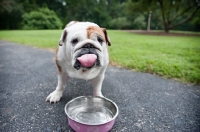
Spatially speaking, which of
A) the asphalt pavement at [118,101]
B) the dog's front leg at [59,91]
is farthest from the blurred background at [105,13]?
the dog's front leg at [59,91]

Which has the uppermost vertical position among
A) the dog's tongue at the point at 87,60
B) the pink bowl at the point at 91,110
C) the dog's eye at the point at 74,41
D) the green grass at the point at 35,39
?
the dog's eye at the point at 74,41

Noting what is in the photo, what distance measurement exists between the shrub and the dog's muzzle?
2510cm

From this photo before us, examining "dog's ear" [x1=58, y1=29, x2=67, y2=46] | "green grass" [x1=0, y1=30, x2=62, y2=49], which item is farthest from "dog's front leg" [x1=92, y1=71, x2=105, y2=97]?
"green grass" [x1=0, y1=30, x2=62, y2=49]

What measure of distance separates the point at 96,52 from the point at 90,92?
3.53 ft

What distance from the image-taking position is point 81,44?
1586mm

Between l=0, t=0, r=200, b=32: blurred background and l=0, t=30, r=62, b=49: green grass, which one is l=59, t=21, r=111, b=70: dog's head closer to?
l=0, t=30, r=62, b=49: green grass

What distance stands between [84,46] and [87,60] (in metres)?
0.18

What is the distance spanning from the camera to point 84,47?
1.60 m

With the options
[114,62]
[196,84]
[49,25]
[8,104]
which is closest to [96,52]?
[8,104]

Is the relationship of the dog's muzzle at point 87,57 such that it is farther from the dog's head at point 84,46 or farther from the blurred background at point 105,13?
the blurred background at point 105,13

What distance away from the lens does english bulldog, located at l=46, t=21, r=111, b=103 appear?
1.54 m

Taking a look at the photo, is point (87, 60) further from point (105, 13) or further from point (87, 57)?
point (105, 13)

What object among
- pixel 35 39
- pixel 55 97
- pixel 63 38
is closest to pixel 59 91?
pixel 55 97

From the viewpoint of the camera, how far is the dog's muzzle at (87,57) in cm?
148
